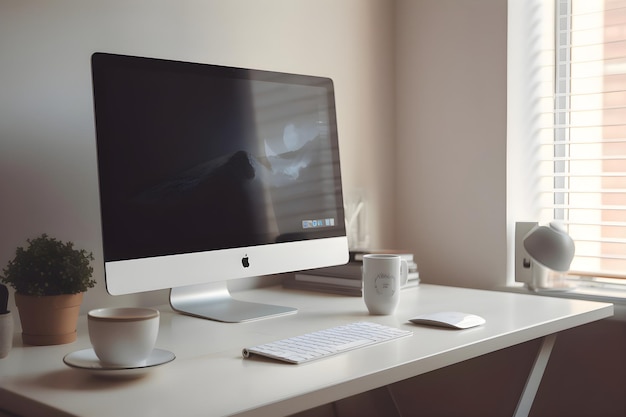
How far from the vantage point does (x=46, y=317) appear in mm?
1370

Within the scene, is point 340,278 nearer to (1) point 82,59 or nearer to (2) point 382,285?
(2) point 382,285

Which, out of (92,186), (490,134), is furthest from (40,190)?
(490,134)

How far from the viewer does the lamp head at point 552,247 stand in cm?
206

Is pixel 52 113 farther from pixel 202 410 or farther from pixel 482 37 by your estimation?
pixel 482 37

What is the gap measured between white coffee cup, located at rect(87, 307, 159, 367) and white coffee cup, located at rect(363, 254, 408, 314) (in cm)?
63

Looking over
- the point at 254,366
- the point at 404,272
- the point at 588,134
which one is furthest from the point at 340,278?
the point at 588,134

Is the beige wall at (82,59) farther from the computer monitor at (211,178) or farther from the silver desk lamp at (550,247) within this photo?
the silver desk lamp at (550,247)

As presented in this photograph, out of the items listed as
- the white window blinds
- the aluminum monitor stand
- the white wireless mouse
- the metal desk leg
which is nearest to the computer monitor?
the aluminum monitor stand

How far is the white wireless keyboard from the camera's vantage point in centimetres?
125

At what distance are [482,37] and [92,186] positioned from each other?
1264 mm

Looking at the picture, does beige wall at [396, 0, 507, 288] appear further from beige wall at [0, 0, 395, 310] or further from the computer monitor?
the computer monitor

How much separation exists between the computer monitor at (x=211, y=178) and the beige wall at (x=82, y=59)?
0.26 m

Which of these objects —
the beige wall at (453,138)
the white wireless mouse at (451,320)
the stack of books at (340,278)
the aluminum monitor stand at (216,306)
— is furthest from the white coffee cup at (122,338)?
the beige wall at (453,138)

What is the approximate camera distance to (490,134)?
7.45ft
